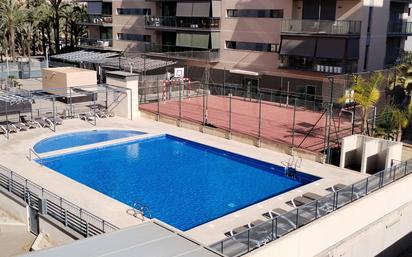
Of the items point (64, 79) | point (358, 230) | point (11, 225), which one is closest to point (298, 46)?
point (64, 79)

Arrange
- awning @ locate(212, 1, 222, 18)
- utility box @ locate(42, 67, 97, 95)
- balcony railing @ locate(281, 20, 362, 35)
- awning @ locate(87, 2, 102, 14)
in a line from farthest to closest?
awning @ locate(87, 2, 102, 14), awning @ locate(212, 1, 222, 18), utility box @ locate(42, 67, 97, 95), balcony railing @ locate(281, 20, 362, 35)

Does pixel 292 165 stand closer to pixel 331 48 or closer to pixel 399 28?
pixel 331 48

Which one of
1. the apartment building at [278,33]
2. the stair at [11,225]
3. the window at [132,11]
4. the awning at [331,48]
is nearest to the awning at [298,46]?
the apartment building at [278,33]

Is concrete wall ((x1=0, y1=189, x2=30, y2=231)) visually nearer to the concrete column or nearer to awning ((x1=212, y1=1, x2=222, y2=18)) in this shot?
the concrete column

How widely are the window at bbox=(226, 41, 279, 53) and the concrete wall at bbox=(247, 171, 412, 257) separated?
2268 centimetres

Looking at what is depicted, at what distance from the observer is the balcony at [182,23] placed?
45.4 m

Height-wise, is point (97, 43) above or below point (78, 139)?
above

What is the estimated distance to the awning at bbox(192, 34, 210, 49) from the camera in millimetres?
45750

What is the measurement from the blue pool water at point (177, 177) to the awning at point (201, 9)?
1923cm

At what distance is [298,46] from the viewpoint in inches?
1475

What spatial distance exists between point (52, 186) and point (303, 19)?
82.9 ft

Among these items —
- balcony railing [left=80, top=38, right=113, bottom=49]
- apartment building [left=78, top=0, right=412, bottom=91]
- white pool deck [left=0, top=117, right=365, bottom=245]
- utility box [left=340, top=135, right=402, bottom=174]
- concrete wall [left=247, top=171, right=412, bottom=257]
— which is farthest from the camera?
balcony railing [left=80, top=38, right=113, bottom=49]

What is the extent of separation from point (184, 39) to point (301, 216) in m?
34.3

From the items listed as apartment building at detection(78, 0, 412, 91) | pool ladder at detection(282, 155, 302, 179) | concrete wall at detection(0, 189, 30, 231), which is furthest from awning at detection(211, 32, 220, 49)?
concrete wall at detection(0, 189, 30, 231)
